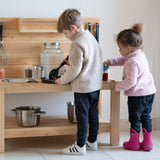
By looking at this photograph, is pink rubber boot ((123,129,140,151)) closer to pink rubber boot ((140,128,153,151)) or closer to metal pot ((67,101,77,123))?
pink rubber boot ((140,128,153,151))

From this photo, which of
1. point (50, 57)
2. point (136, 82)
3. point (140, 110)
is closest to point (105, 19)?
point (50, 57)

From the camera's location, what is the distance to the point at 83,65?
2.82 m

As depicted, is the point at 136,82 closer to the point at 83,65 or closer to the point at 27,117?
the point at 83,65

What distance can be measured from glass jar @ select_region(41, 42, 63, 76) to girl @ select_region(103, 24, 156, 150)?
0.66 m

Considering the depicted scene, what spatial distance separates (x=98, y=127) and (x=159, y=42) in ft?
3.66

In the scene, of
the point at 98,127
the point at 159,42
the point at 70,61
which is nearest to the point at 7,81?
the point at 70,61

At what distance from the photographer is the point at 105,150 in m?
3.02

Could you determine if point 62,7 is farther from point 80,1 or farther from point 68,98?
point 68,98

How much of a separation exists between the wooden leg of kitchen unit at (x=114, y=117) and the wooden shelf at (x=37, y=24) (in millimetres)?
817

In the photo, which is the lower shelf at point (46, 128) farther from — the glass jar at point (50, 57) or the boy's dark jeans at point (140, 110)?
the glass jar at point (50, 57)

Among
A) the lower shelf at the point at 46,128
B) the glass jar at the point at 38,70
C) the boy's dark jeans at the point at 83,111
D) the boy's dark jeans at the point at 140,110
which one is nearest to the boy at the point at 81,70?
the boy's dark jeans at the point at 83,111

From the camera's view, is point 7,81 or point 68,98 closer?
point 7,81

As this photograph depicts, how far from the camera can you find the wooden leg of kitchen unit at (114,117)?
3.08m

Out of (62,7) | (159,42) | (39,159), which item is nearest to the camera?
(39,159)
